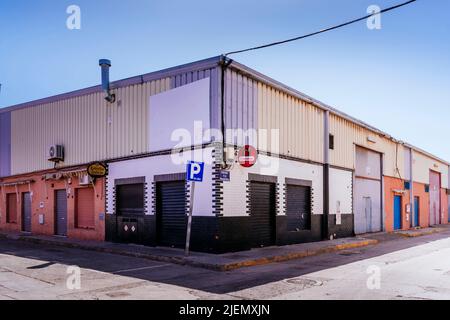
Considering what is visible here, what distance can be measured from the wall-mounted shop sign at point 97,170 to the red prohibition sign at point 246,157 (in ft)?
21.2

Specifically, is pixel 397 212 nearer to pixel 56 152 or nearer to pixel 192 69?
pixel 192 69

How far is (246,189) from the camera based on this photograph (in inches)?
612

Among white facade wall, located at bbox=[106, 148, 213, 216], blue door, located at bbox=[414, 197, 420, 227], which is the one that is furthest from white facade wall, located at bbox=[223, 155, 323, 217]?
blue door, located at bbox=[414, 197, 420, 227]

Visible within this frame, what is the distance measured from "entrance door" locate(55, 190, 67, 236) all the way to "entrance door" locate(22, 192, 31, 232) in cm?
289

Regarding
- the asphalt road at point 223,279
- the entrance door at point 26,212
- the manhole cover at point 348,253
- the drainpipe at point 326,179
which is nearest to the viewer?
the asphalt road at point 223,279

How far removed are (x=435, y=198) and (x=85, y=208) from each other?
1295 inches

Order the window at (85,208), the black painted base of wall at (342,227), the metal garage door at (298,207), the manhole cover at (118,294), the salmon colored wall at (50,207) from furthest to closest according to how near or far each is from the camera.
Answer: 1. the black painted base of wall at (342,227)
2. the window at (85,208)
3. the salmon colored wall at (50,207)
4. the metal garage door at (298,207)
5. the manhole cover at (118,294)

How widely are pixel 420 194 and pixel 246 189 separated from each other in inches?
991

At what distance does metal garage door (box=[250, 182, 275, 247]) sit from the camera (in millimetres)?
16078

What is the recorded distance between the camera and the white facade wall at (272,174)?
48.5ft

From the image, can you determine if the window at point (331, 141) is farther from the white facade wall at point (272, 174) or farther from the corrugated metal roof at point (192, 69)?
the white facade wall at point (272, 174)

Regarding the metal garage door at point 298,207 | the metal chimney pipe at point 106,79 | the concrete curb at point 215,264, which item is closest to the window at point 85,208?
the concrete curb at point 215,264

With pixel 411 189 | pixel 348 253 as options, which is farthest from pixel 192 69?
pixel 411 189

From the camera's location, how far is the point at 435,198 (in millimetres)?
40125
